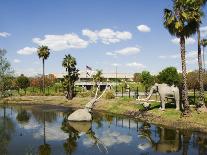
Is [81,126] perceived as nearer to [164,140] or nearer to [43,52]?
[164,140]

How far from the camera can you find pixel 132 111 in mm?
47062

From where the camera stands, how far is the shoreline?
36059 mm

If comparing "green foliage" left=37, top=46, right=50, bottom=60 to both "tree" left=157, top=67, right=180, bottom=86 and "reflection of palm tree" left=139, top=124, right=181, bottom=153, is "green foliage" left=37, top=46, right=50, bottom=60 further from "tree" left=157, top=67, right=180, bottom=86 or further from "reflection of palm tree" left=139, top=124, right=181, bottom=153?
"reflection of palm tree" left=139, top=124, right=181, bottom=153

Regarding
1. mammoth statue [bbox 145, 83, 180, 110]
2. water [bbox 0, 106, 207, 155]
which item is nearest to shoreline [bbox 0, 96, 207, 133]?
mammoth statue [bbox 145, 83, 180, 110]

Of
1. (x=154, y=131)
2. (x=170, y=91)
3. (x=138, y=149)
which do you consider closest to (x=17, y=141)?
(x=138, y=149)

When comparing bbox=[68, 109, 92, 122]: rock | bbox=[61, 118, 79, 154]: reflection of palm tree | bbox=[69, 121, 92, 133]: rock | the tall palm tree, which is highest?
the tall palm tree

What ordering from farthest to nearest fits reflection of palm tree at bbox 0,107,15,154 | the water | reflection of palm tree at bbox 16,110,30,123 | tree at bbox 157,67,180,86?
tree at bbox 157,67,180,86
reflection of palm tree at bbox 16,110,30,123
reflection of palm tree at bbox 0,107,15,154
the water

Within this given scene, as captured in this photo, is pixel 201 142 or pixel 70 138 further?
pixel 70 138

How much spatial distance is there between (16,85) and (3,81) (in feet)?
107

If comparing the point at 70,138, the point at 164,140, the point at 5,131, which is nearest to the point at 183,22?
the point at 164,140

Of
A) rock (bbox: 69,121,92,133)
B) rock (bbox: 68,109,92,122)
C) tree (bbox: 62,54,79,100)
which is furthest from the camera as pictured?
tree (bbox: 62,54,79,100)

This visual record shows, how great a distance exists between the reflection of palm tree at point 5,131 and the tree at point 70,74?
2200 centimetres

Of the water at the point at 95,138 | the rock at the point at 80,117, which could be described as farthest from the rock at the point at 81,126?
the rock at the point at 80,117

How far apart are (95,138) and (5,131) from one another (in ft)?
32.8
